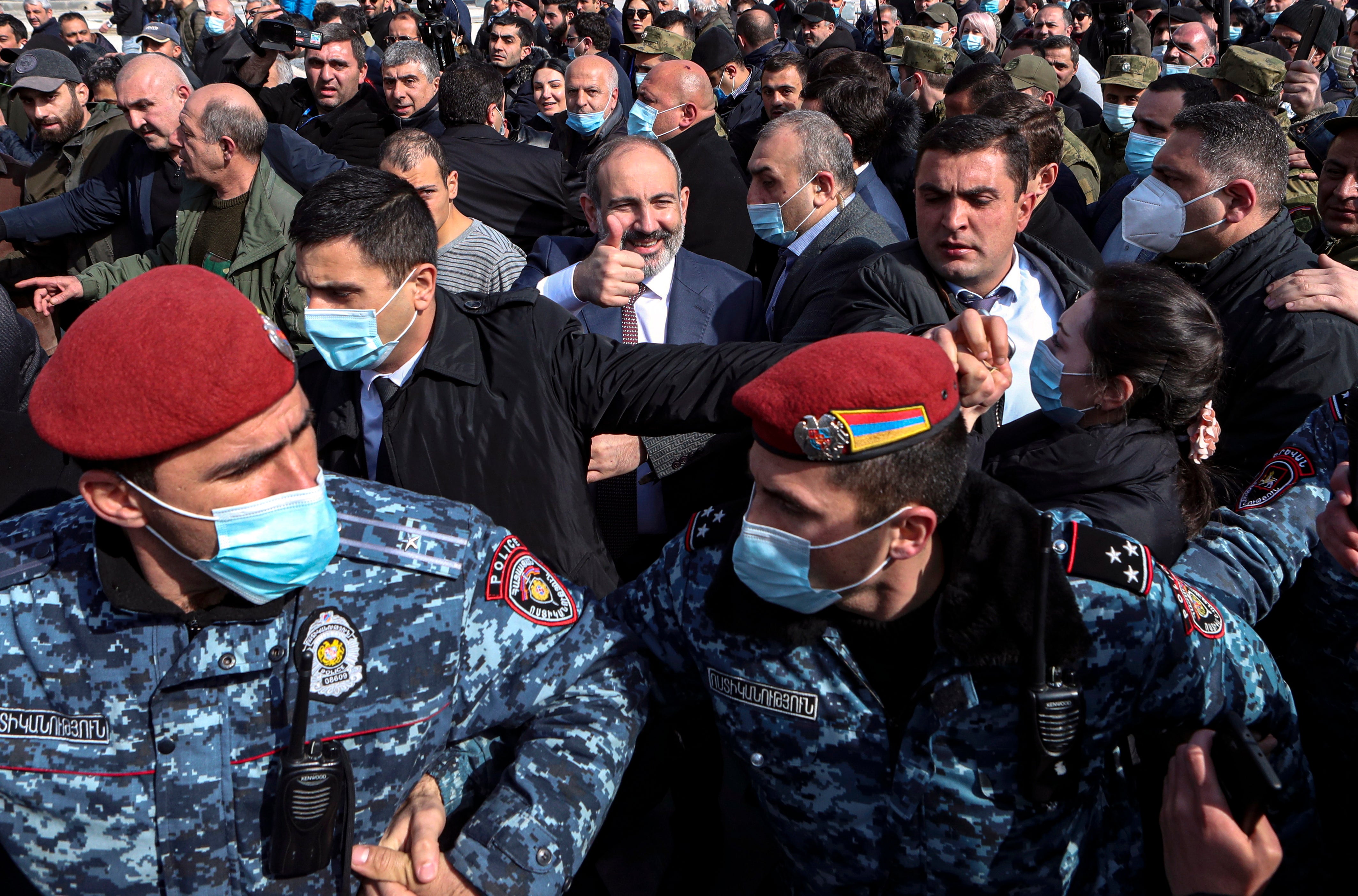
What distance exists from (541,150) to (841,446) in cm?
464

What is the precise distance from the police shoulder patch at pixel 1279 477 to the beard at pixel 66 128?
7769 millimetres

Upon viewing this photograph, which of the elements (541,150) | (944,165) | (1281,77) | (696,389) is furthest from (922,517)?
(1281,77)

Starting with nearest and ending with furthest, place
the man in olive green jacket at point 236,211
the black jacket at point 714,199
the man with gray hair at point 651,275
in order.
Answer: the man with gray hair at point 651,275 < the man in olive green jacket at point 236,211 < the black jacket at point 714,199

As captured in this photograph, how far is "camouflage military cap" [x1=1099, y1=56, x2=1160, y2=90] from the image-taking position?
6.97 meters

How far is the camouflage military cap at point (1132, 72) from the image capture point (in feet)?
22.9

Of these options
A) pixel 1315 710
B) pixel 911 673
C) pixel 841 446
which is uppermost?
pixel 841 446

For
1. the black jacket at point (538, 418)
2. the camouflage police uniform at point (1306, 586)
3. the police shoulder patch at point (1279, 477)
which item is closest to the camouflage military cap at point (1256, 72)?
the police shoulder patch at point (1279, 477)

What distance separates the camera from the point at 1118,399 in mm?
2770

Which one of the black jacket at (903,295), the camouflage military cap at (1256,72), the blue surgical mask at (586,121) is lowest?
the blue surgical mask at (586,121)

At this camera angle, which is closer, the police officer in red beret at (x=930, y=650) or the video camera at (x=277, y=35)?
the police officer in red beret at (x=930, y=650)

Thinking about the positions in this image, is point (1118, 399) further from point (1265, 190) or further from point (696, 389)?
point (1265, 190)

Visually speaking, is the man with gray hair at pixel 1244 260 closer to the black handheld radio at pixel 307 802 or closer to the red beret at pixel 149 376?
the black handheld radio at pixel 307 802

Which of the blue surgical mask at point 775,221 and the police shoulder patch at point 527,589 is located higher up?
the police shoulder patch at point 527,589

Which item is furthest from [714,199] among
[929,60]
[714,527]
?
[714,527]
